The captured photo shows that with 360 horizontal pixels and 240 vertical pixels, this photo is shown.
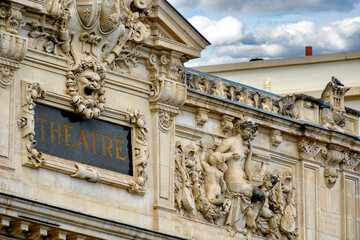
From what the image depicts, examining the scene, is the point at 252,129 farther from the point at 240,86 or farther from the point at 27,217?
the point at 27,217

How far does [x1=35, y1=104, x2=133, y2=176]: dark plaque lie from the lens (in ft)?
129

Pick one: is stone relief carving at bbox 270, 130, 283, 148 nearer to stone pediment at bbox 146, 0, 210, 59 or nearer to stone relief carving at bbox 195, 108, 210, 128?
stone relief carving at bbox 195, 108, 210, 128

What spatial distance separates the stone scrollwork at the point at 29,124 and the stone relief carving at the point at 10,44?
564 mm

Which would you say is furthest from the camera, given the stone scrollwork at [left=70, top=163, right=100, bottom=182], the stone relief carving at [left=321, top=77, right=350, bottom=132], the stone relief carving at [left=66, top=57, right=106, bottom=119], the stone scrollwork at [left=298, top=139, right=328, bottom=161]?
the stone relief carving at [left=321, top=77, right=350, bottom=132]

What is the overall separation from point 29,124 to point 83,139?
6.48ft

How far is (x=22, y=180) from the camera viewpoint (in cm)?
3850

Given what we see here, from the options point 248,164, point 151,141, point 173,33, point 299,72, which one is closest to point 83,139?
point 151,141

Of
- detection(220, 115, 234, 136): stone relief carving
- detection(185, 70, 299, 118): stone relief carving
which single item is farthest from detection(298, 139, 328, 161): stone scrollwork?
detection(220, 115, 234, 136): stone relief carving

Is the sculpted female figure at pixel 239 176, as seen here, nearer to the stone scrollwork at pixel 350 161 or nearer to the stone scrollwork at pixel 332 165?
the stone scrollwork at pixel 332 165

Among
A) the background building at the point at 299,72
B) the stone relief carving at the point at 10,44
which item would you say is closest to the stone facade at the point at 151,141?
the stone relief carving at the point at 10,44

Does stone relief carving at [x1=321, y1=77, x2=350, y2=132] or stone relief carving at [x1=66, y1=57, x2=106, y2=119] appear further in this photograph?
stone relief carving at [x1=321, y1=77, x2=350, y2=132]

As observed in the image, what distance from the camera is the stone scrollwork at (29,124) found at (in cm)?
3866

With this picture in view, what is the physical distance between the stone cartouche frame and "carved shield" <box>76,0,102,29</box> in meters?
1.91

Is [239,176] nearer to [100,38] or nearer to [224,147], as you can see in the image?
[224,147]
